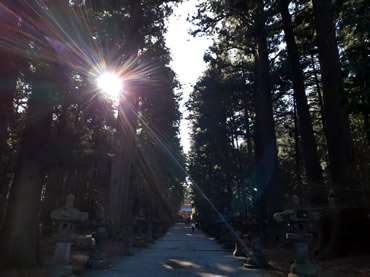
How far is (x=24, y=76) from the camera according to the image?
31.0ft

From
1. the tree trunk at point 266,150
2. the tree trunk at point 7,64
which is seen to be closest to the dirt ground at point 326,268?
the tree trunk at point 7,64

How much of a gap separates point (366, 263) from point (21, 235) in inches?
→ 408

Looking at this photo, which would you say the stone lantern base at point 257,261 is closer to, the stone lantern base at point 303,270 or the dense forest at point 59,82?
the stone lantern base at point 303,270

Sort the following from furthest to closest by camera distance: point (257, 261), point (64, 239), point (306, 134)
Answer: point (306, 134) < point (257, 261) < point (64, 239)

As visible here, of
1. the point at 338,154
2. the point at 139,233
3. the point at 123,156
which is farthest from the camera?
the point at 139,233

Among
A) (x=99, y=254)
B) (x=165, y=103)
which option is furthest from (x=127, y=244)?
(x=165, y=103)

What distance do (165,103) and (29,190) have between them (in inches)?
608

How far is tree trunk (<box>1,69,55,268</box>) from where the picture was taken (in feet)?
25.6

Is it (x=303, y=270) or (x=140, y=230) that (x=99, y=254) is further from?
(x=140, y=230)

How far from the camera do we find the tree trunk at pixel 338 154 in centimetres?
964

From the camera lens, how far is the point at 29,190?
829cm

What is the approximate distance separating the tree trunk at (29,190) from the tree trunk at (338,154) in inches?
383

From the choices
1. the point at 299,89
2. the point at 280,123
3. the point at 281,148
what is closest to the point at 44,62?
the point at 299,89

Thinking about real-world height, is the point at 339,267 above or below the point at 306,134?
below
